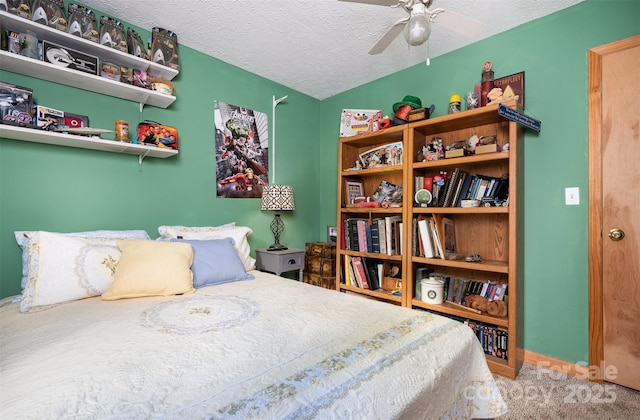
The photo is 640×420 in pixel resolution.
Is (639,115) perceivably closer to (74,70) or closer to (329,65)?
(329,65)

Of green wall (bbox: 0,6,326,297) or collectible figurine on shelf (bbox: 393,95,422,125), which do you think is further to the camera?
collectible figurine on shelf (bbox: 393,95,422,125)

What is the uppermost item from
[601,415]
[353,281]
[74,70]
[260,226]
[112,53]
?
[112,53]

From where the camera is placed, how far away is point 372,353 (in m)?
1.02

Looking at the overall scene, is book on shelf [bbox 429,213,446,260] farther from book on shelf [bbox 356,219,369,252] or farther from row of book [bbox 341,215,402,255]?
book on shelf [bbox 356,219,369,252]

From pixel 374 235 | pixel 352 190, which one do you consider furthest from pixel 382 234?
pixel 352 190

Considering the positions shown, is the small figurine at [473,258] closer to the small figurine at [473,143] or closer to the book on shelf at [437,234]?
the book on shelf at [437,234]

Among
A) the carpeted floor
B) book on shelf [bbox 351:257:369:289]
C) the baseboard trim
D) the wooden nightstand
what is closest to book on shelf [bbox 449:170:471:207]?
book on shelf [bbox 351:257:369:289]

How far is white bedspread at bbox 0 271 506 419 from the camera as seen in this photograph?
75 cm

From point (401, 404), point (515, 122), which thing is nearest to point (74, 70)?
point (401, 404)

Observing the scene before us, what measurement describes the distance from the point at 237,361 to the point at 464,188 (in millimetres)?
1912

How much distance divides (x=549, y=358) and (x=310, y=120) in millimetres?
3036

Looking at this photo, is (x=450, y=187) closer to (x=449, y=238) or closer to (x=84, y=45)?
(x=449, y=238)

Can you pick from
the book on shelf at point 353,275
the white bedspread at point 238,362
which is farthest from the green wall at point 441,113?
the book on shelf at point 353,275

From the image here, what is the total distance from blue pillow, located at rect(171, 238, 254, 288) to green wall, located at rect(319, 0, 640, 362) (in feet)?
6.68
